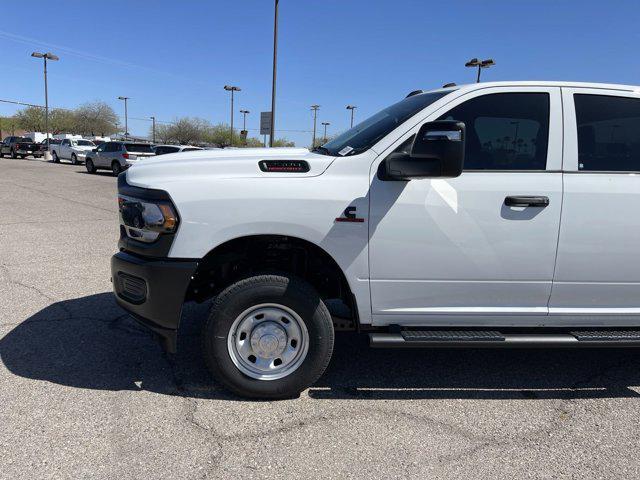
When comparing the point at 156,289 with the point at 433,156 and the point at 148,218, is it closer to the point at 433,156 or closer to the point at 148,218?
the point at 148,218

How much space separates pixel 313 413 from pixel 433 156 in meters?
1.73

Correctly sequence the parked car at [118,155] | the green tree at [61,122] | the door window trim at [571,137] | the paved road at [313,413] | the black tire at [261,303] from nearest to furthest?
the paved road at [313,413], the black tire at [261,303], the door window trim at [571,137], the parked car at [118,155], the green tree at [61,122]

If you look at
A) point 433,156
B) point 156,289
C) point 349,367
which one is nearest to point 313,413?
point 349,367

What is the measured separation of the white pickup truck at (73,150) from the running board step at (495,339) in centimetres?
3421

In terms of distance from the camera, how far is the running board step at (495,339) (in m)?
3.16

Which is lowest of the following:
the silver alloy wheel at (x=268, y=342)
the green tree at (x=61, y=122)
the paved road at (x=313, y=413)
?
the paved road at (x=313, y=413)

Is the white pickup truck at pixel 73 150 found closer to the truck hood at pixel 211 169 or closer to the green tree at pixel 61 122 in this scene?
the truck hood at pixel 211 169

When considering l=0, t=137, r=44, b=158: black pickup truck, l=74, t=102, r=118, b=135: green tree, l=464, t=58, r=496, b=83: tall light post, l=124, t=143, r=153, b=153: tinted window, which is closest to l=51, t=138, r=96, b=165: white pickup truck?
l=0, t=137, r=44, b=158: black pickup truck

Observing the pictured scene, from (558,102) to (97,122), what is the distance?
106m

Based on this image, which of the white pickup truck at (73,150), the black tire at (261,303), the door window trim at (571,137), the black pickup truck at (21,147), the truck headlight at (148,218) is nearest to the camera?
the truck headlight at (148,218)

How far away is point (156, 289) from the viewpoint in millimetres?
3072

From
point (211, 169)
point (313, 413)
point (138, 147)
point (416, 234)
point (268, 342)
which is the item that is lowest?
point (313, 413)

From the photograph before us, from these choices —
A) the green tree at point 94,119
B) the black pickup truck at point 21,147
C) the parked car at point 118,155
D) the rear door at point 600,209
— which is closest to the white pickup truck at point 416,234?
the rear door at point 600,209

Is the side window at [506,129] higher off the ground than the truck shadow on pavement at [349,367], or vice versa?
the side window at [506,129]
